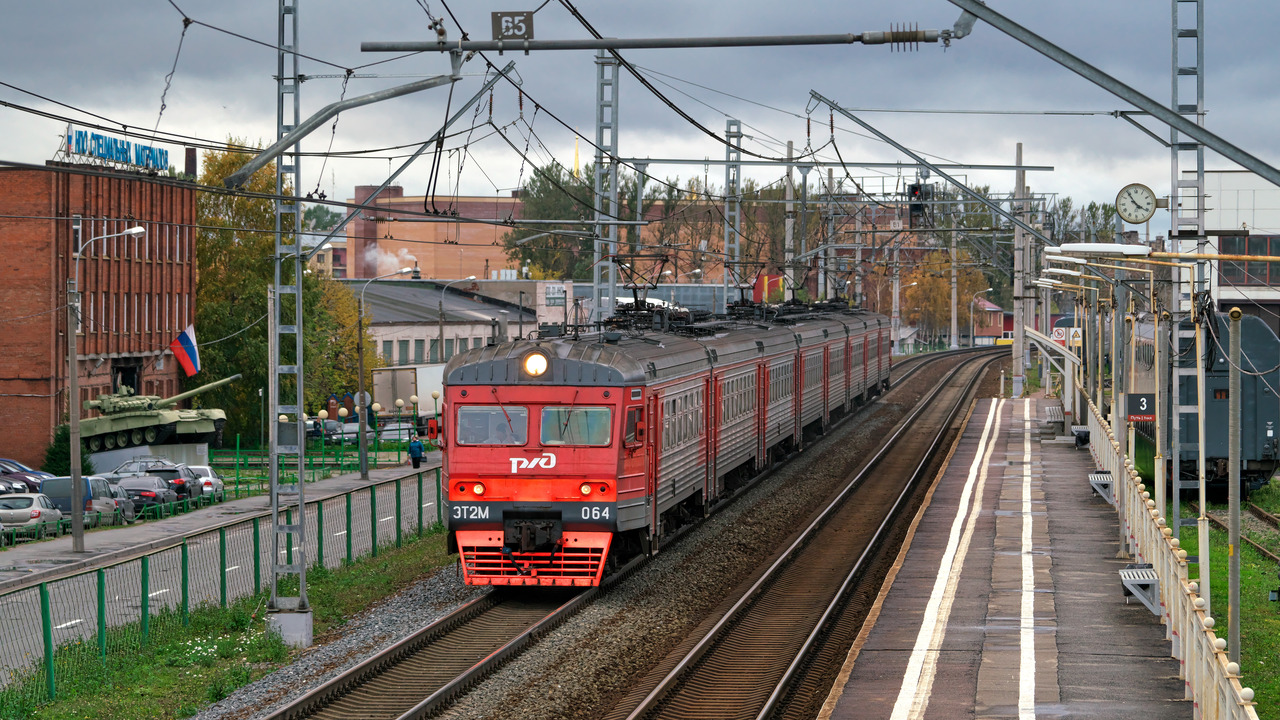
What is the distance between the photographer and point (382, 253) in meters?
118

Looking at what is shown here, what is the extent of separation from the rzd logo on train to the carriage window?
3.34ft

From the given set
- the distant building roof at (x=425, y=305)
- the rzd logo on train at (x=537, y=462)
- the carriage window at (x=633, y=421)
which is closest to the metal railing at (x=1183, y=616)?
the carriage window at (x=633, y=421)

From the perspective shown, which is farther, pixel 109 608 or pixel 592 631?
pixel 109 608

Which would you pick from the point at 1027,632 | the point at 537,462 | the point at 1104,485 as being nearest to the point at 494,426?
the point at 537,462

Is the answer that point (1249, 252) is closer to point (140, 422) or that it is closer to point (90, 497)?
point (140, 422)

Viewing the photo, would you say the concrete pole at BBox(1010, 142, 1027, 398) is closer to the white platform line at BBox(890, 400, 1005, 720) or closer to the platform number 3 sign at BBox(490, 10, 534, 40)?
the white platform line at BBox(890, 400, 1005, 720)

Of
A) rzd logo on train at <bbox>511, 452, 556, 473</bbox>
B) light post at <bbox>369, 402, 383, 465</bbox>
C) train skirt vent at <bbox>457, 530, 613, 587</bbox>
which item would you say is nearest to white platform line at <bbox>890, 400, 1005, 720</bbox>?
train skirt vent at <bbox>457, 530, 613, 587</bbox>

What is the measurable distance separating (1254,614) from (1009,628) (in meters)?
4.68

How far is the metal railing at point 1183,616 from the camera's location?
381 inches

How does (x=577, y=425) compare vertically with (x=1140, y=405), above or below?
above

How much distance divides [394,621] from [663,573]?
434cm

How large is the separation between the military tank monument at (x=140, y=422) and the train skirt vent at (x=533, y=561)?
99.0 ft

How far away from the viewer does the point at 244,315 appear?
62.6m

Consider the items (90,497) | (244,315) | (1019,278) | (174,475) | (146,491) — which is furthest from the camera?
(244,315)
